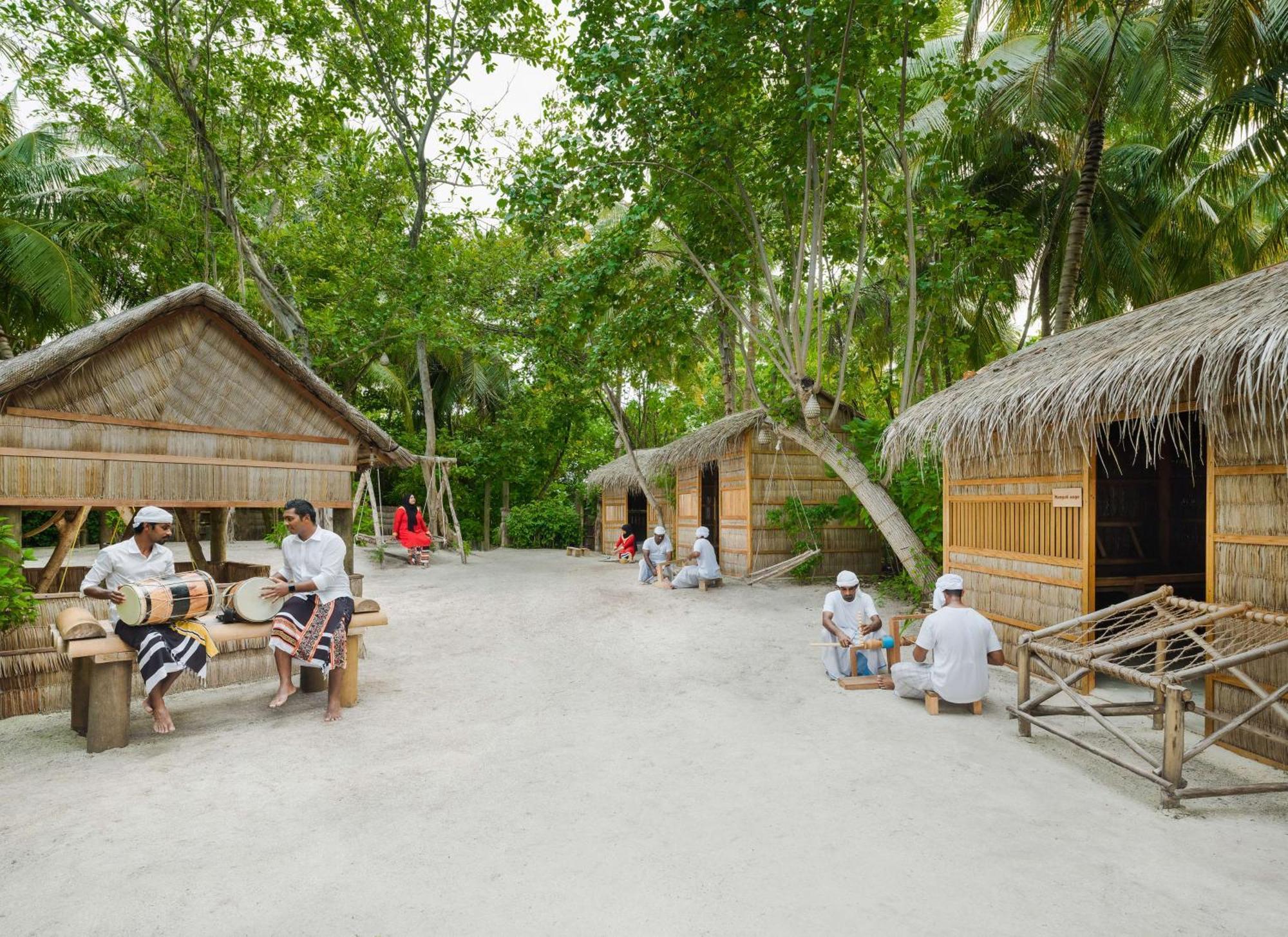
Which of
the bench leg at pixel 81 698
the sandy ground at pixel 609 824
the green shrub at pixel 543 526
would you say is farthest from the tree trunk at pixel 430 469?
the bench leg at pixel 81 698

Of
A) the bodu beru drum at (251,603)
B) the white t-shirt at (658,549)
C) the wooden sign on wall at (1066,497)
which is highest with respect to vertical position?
the wooden sign on wall at (1066,497)

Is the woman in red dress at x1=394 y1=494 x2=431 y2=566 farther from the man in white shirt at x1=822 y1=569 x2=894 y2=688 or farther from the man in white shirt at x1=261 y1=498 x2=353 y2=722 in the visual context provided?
the man in white shirt at x1=822 y1=569 x2=894 y2=688

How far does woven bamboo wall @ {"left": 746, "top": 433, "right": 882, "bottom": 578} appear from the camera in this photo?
38.5 feet

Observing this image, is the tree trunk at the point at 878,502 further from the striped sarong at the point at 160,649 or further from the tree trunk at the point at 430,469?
the tree trunk at the point at 430,469

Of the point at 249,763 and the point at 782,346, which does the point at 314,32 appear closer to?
the point at 782,346

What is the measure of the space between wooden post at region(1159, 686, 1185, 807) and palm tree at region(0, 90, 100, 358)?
1472 centimetres

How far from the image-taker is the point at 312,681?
5637mm

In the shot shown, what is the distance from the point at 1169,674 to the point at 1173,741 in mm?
320

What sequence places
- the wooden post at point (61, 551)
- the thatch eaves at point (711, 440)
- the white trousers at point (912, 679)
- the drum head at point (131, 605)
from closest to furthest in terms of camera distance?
the drum head at point (131, 605) → the white trousers at point (912, 679) → the wooden post at point (61, 551) → the thatch eaves at point (711, 440)

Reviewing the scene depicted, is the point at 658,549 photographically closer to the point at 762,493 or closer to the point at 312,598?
the point at 762,493

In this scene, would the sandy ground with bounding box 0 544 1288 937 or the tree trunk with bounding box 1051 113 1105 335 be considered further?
the tree trunk with bounding box 1051 113 1105 335

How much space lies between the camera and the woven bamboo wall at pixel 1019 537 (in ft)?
18.8

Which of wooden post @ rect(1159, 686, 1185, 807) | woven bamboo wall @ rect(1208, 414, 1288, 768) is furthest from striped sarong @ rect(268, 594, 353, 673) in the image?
woven bamboo wall @ rect(1208, 414, 1288, 768)

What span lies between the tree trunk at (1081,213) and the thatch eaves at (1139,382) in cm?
374
